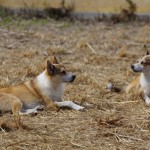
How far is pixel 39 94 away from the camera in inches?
350

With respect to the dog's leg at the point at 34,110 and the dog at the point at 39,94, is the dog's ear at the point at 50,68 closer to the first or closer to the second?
the dog at the point at 39,94

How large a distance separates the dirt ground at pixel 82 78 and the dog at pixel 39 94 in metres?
0.18

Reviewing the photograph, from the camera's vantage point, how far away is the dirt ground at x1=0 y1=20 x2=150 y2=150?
7297 mm

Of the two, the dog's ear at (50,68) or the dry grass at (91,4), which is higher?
the dry grass at (91,4)

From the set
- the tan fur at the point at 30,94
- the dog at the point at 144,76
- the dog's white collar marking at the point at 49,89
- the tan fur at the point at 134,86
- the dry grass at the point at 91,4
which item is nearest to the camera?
the tan fur at the point at 30,94

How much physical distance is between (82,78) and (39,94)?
2042 mm

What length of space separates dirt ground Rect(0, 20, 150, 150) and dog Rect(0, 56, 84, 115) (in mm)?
183

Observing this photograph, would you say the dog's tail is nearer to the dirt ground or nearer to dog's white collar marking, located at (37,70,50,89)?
the dirt ground

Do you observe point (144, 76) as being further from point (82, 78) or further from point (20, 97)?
point (20, 97)

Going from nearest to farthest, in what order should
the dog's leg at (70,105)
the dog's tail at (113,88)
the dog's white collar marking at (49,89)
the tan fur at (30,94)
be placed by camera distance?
the tan fur at (30,94) < the dog's leg at (70,105) < the dog's white collar marking at (49,89) < the dog's tail at (113,88)

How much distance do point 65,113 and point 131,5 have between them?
34.1 feet

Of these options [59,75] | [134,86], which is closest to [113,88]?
[134,86]

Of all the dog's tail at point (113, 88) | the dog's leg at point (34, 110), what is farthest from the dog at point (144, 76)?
the dog's leg at point (34, 110)

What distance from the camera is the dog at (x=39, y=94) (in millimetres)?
8406
